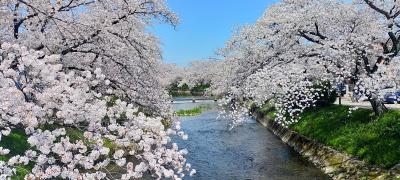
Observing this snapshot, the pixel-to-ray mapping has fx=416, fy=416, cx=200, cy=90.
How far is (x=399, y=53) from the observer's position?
69.6ft

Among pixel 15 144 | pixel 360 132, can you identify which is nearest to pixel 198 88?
pixel 360 132

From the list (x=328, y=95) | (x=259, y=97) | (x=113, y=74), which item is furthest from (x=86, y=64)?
(x=328, y=95)

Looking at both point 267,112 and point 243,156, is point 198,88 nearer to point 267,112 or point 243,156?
point 267,112

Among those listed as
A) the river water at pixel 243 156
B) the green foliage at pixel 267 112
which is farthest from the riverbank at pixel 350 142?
the green foliage at pixel 267 112

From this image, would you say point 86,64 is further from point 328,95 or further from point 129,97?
point 328,95

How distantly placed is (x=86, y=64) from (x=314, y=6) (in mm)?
12750

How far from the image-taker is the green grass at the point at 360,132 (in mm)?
18031

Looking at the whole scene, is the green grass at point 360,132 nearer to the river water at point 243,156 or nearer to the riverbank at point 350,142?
the riverbank at point 350,142

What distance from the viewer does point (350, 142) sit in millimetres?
21281

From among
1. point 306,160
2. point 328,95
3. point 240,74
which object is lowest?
point 306,160

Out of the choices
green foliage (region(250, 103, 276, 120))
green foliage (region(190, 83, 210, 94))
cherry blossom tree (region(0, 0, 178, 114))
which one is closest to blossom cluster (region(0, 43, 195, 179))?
cherry blossom tree (region(0, 0, 178, 114))

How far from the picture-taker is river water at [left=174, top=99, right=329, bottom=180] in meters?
21.0

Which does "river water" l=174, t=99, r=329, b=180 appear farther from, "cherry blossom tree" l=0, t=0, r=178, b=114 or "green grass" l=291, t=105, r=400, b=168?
"cherry blossom tree" l=0, t=0, r=178, b=114

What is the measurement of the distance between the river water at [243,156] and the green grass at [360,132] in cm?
195
